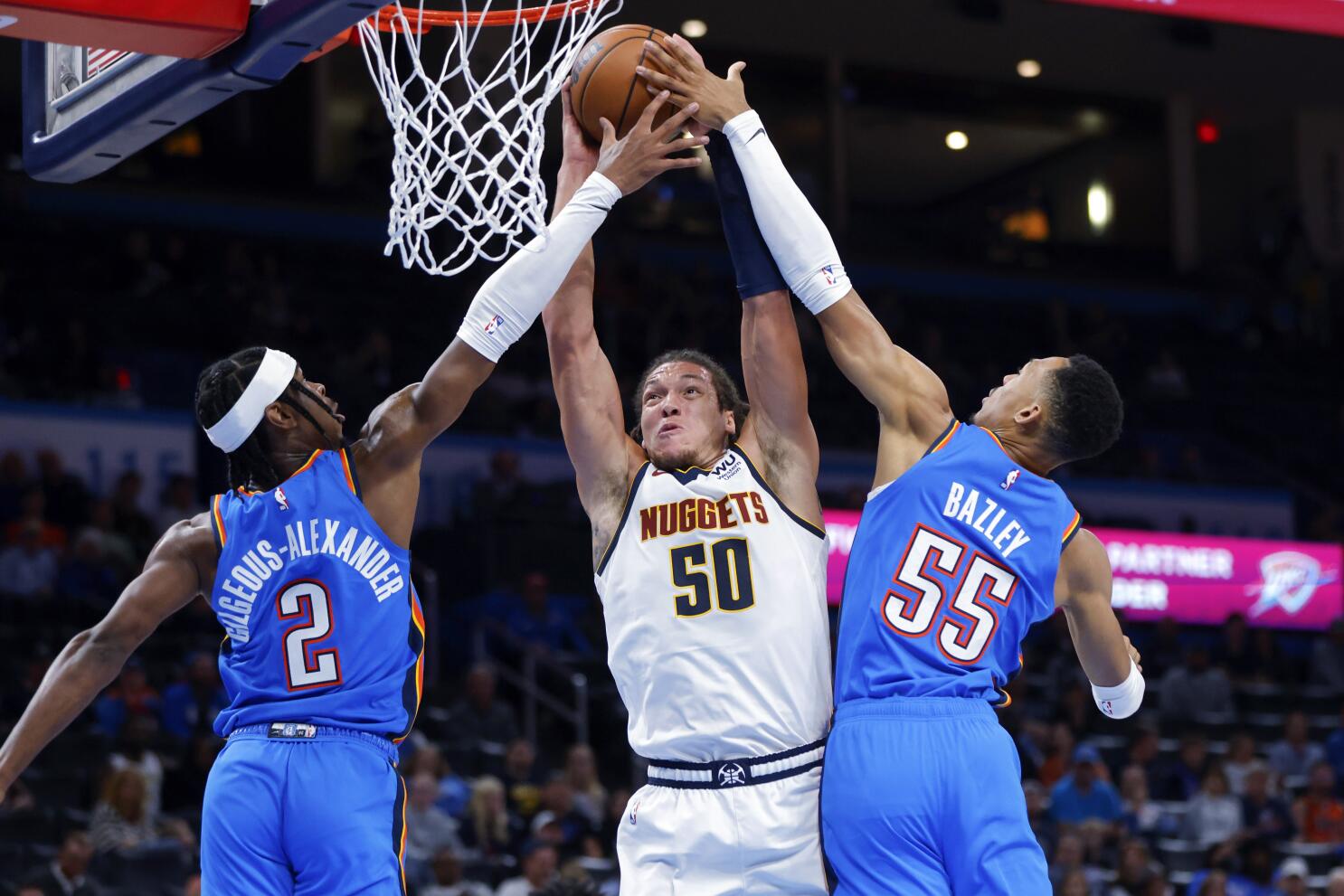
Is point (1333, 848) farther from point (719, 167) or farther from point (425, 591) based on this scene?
point (719, 167)

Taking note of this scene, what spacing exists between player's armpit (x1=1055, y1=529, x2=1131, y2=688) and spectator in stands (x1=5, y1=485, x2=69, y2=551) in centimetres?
958

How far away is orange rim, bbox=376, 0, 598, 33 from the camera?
5.38 metres

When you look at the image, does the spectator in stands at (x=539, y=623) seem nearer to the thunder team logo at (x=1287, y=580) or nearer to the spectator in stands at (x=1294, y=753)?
the spectator in stands at (x=1294, y=753)

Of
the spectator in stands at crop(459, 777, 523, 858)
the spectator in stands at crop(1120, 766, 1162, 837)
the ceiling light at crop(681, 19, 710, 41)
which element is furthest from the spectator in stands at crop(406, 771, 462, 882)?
the ceiling light at crop(681, 19, 710, 41)

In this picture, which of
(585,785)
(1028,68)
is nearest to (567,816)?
(585,785)

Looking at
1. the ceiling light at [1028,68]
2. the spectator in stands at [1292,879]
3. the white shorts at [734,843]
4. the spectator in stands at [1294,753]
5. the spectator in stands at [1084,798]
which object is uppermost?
the ceiling light at [1028,68]

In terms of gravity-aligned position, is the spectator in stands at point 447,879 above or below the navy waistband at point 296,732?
below

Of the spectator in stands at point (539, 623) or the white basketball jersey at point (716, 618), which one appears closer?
the white basketball jersey at point (716, 618)

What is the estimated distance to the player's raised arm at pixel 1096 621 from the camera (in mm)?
4742

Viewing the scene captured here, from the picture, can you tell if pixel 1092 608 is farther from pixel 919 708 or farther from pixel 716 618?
pixel 716 618

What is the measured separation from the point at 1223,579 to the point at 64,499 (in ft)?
38.5

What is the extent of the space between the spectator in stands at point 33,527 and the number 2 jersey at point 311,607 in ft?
28.5

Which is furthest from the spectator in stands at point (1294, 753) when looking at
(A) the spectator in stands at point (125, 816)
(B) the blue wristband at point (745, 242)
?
(B) the blue wristband at point (745, 242)

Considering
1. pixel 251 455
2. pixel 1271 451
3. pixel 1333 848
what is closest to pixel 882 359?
pixel 251 455
